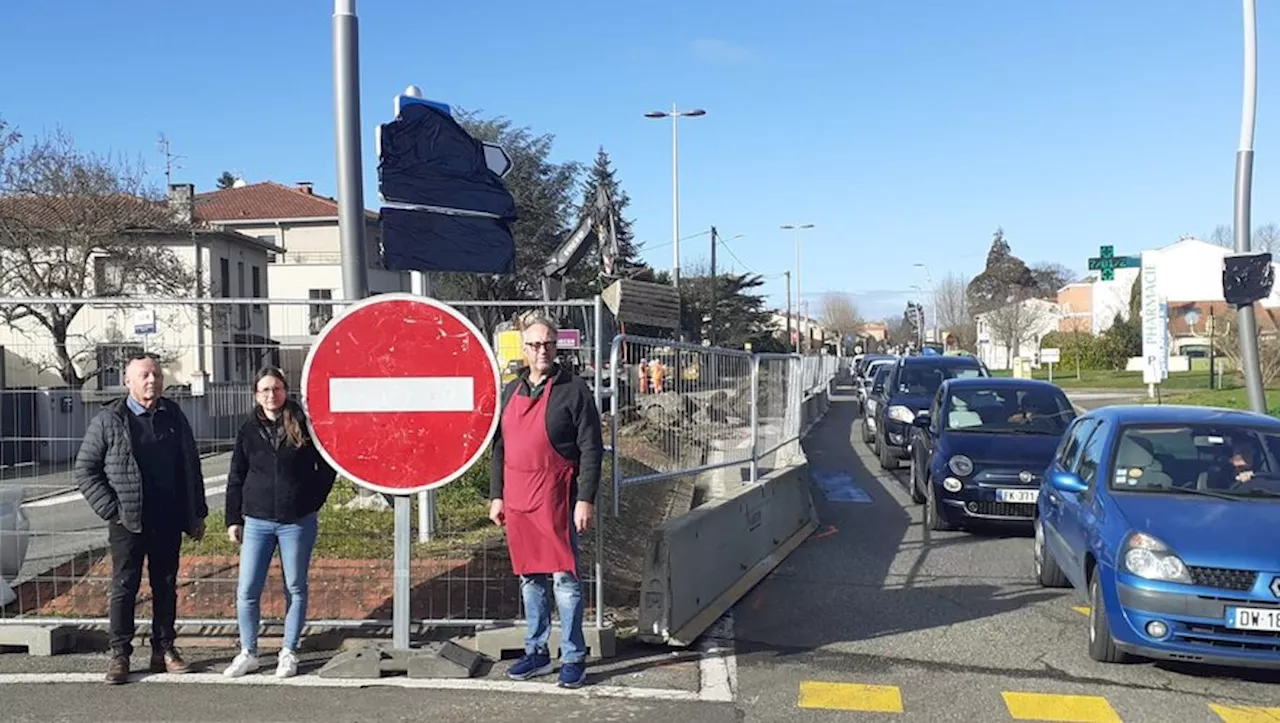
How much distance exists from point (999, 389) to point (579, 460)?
8.56 meters

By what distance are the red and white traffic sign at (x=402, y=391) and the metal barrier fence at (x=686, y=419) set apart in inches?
37.8

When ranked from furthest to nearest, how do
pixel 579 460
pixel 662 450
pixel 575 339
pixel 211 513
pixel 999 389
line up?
pixel 999 389, pixel 211 513, pixel 662 450, pixel 575 339, pixel 579 460

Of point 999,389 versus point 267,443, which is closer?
point 267,443

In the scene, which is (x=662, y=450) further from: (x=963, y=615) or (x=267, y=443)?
(x=267, y=443)

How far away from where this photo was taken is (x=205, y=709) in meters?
5.51

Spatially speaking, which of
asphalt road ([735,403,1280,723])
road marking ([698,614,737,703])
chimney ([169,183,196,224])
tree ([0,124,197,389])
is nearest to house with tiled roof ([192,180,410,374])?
chimney ([169,183,196,224])

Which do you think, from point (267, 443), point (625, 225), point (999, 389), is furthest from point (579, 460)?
point (625, 225)

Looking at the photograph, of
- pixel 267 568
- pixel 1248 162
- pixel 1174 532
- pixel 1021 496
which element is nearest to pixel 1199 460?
pixel 1174 532

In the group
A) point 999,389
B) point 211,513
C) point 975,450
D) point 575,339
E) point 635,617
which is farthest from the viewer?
point 999,389

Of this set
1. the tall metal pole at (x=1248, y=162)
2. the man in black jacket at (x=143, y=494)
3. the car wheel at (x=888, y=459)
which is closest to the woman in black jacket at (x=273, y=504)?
the man in black jacket at (x=143, y=494)

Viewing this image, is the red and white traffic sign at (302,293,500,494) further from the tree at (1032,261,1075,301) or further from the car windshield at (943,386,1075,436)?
the tree at (1032,261,1075,301)

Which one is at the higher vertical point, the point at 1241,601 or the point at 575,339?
the point at 575,339

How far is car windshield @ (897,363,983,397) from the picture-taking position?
19.3m

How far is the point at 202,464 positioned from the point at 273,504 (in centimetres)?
106
